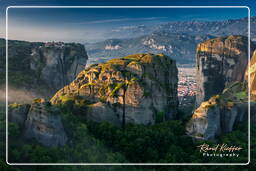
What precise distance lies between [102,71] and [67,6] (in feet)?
29.4

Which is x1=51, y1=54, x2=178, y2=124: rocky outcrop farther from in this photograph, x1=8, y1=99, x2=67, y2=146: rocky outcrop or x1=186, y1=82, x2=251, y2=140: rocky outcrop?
x1=8, y1=99, x2=67, y2=146: rocky outcrop

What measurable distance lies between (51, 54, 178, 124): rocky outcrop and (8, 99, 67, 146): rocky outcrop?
5.05 m

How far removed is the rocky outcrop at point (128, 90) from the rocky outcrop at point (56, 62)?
67.3 ft

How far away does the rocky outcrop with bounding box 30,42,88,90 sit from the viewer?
4400cm

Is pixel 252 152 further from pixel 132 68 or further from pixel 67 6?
pixel 67 6

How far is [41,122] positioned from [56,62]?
3086cm

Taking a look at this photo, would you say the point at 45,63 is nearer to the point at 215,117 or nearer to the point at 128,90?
the point at 128,90

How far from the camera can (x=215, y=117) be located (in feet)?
69.2

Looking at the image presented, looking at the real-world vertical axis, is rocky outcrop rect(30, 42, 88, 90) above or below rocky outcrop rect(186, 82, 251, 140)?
above

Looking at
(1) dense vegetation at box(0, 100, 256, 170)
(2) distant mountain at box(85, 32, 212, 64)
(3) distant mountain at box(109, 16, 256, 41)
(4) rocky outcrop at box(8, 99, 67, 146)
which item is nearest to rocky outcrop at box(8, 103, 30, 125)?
(4) rocky outcrop at box(8, 99, 67, 146)

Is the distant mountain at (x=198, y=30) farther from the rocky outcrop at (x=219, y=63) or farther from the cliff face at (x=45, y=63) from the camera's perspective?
the cliff face at (x=45, y=63)

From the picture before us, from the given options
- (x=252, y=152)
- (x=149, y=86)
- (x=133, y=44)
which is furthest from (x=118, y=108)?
(x=133, y=44)

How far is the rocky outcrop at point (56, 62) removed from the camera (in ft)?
144

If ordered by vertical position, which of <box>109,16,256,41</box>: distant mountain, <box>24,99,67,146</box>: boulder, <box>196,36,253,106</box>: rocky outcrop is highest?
<box>109,16,256,41</box>: distant mountain
